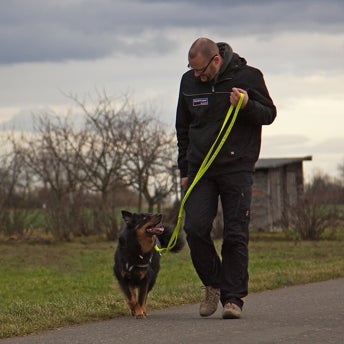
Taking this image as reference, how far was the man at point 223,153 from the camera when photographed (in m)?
8.62

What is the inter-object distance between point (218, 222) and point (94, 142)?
9.83 meters

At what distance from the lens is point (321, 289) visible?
11.5m

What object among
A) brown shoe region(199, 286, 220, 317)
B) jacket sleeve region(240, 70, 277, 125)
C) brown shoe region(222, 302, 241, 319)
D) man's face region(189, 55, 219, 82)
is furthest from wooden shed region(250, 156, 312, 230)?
man's face region(189, 55, 219, 82)

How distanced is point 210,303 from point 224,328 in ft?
3.12

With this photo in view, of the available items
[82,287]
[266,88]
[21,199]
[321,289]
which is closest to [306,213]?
[21,199]

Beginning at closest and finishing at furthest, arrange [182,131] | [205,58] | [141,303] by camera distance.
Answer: [205,58] < [182,131] < [141,303]

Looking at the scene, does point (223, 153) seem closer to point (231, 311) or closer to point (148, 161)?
point (231, 311)

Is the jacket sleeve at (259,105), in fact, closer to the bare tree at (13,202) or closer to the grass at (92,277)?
the grass at (92,277)

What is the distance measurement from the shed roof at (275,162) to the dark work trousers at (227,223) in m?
24.7

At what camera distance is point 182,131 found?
29.7 ft

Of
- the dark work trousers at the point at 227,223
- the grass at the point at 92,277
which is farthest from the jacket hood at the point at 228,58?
the grass at the point at 92,277

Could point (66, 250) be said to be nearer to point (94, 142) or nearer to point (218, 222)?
point (218, 222)

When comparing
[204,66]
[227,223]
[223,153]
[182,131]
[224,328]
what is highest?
[204,66]

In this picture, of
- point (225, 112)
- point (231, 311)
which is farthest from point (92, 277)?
point (225, 112)
